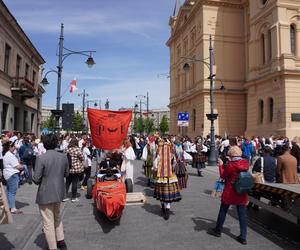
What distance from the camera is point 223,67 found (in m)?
35.9

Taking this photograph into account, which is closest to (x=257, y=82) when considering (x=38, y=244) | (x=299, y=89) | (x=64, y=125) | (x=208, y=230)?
(x=299, y=89)

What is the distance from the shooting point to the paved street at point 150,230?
18.7 ft

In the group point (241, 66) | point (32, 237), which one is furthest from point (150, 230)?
point (241, 66)

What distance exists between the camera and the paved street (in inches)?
224

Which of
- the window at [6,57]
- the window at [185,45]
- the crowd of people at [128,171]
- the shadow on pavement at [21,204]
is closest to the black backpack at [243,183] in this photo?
the crowd of people at [128,171]

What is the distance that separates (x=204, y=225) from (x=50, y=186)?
11.1 feet

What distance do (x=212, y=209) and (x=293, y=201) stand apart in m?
2.63

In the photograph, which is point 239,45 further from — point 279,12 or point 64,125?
point 64,125

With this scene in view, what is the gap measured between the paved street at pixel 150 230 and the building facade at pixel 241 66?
1899cm

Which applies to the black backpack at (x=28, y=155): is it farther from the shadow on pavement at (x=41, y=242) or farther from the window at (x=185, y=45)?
the window at (x=185, y=45)

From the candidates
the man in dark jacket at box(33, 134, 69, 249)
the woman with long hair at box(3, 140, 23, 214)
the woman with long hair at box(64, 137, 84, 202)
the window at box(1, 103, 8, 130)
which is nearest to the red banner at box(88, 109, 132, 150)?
the woman with long hair at box(64, 137, 84, 202)

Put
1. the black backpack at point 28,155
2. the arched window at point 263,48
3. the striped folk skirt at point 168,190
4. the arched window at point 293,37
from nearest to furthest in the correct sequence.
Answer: the striped folk skirt at point 168,190 < the black backpack at point 28,155 < the arched window at point 293,37 < the arched window at point 263,48

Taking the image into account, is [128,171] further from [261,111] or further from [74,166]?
[261,111]

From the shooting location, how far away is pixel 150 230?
6562 mm
